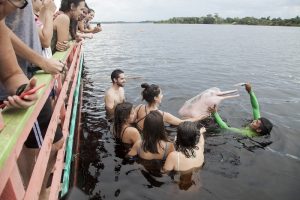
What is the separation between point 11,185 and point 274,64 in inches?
907

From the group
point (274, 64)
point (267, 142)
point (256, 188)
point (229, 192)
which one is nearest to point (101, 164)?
point (229, 192)

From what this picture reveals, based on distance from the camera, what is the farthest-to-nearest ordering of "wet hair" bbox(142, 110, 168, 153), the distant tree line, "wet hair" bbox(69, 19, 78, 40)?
1. the distant tree line
2. "wet hair" bbox(69, 19, 78, 40)
3. "wet hair" bbox(142, 110, 168, 153)

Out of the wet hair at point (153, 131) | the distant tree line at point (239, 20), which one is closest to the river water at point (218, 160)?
the wet hair at point (153, 131)

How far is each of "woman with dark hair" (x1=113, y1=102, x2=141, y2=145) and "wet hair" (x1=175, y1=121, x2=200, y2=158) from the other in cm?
114

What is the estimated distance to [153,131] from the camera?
5508mm

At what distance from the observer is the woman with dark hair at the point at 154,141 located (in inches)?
216

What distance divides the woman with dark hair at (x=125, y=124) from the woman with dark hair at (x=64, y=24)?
5.63ft

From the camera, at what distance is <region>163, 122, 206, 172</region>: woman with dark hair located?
17.3 ft

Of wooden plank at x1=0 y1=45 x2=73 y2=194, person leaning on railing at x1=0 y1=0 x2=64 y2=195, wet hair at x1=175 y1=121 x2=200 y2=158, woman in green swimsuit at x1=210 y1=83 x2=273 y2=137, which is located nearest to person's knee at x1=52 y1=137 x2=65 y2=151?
person leaning on railing at x1=0 y1=0 x2=64 y2=195

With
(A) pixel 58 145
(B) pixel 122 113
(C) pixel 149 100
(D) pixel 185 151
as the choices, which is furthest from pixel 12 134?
(C) pixel 149 100

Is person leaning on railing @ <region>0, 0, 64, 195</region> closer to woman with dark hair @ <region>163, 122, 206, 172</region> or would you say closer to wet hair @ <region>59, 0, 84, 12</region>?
woman with dark hair @ <region>163, 122, 206, 172</region>

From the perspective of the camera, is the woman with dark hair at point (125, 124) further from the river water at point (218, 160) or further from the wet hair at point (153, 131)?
the wet hair at point (153, 131)

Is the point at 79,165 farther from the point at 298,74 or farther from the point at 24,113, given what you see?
the point at 298,74

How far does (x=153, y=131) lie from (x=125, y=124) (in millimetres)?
1003
